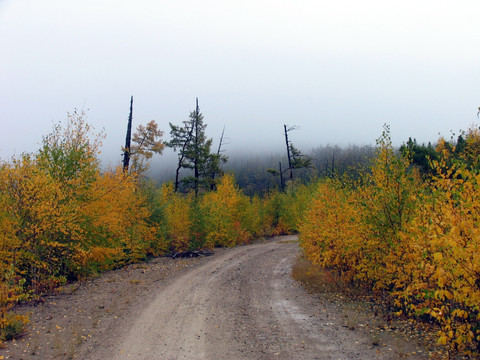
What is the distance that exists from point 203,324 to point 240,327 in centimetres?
94

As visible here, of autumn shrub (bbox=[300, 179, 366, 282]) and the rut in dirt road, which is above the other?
autumn shrub (bbox=[300, 179, 366, 282])

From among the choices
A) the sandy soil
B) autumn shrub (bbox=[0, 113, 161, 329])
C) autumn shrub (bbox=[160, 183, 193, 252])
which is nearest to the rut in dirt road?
the sandy soil

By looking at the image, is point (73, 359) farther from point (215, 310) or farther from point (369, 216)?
point (369, 216)

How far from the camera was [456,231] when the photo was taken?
178 inches

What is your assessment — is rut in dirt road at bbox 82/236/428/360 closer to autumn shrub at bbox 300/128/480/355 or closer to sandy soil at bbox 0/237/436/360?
sandy soil at bbox 0/237/436/360

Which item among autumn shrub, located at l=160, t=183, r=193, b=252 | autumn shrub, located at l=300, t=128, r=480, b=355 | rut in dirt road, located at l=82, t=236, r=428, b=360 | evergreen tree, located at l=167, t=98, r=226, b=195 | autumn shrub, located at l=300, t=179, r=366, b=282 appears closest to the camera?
autumn shrub, located at l=300, t=128, r=480, b=355

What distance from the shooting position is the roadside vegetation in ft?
16.6

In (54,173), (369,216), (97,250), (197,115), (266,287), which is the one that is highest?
(197,115)

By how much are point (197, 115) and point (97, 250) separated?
21.1m

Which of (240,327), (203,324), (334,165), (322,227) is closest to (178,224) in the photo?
(322,227)

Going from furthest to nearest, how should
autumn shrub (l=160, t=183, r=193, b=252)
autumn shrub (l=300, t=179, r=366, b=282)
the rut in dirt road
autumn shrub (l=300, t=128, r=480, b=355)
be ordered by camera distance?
1. autumn shrub (l=160, t=183, r=193, b=252)
2. autumn shrub (l=300, t=179, r=366, b=282)
3. the rut in dirt road
4. autumn shrub (l=300, t=128, r=480, b=355)

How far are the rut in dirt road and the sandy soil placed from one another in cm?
2

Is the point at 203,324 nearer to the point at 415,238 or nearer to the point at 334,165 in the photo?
the point at 415,238

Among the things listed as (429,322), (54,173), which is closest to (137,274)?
(54,173)
